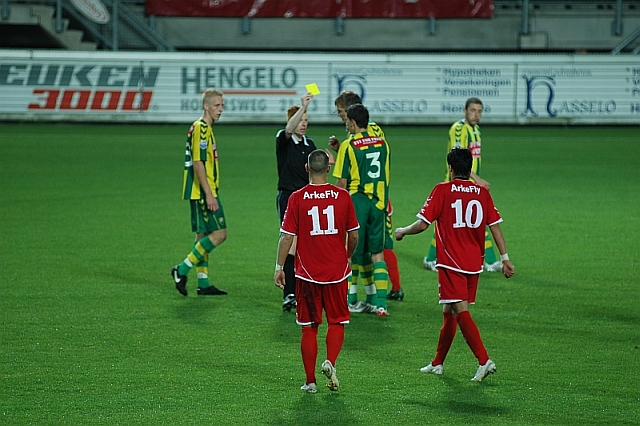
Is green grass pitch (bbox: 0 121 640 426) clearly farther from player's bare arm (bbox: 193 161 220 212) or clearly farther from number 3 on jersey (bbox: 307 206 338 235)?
Result: number 3 on jersey (bbox: 307 206 338 235)

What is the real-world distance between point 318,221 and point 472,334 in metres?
1.34

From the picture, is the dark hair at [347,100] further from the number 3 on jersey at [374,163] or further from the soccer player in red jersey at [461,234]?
the soccer player in red jersey at [461,234]

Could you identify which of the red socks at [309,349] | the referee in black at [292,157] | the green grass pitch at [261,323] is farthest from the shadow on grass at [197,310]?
the red socks at [309,349]

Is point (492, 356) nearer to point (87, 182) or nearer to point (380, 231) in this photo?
point (380, 231)

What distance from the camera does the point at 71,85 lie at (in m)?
28.4

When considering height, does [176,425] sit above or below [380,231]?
below

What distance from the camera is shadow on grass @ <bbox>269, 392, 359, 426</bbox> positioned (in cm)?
591

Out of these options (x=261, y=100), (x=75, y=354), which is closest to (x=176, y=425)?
(x=75, y=354)

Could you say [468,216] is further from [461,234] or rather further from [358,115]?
[358,115]

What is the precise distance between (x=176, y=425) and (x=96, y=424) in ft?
1.60

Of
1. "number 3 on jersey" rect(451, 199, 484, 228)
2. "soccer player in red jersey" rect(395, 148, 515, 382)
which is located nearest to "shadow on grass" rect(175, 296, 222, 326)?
"soccer player in red jersey" rect(395, 148, 515, 382)

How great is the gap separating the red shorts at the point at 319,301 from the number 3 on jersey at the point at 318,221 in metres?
0.35

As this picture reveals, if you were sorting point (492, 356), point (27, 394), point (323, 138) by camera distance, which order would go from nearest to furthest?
point (27, 394)
point (492, 356)
point (323, 138)

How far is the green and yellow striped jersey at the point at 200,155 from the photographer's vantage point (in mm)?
9250
